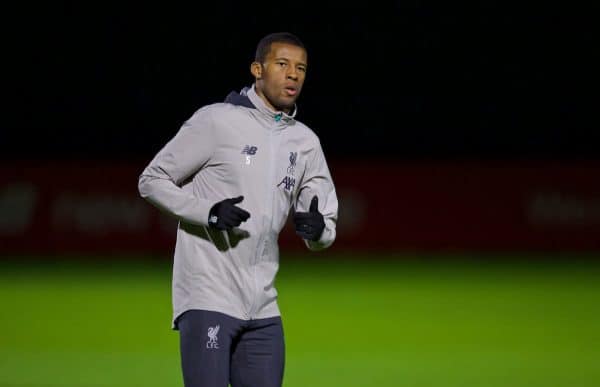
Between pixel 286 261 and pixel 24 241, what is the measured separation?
394cm

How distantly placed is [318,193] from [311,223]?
0.29 meters

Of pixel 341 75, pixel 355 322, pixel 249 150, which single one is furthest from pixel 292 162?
pixel 341 75

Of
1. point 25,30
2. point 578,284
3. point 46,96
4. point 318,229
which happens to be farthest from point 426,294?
point 25,30

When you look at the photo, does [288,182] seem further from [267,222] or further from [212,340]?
[212,340]

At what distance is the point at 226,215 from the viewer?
448 cm

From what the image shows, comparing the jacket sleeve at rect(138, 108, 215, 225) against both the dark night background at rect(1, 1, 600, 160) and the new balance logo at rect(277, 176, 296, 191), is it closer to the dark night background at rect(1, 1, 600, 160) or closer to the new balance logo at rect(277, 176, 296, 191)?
the new balance logo at rect(277, 176, 296, 191)

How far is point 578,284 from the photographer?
13.9 meters

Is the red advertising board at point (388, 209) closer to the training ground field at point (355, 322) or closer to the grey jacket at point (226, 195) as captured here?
the training ground field at point (355, 322)

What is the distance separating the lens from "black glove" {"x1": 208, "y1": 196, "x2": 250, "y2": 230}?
4477mm

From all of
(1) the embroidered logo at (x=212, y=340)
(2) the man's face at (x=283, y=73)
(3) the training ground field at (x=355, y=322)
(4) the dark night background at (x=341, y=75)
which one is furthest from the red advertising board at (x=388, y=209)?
(1) the embroidered logo at (x=212, y=340)

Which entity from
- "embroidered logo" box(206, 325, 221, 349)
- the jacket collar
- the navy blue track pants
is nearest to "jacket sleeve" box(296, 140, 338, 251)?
the jacket collar

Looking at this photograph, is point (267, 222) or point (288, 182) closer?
point (267, 222)

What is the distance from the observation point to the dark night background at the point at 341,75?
23891mm

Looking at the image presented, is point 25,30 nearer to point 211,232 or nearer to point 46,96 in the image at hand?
point 46,96
